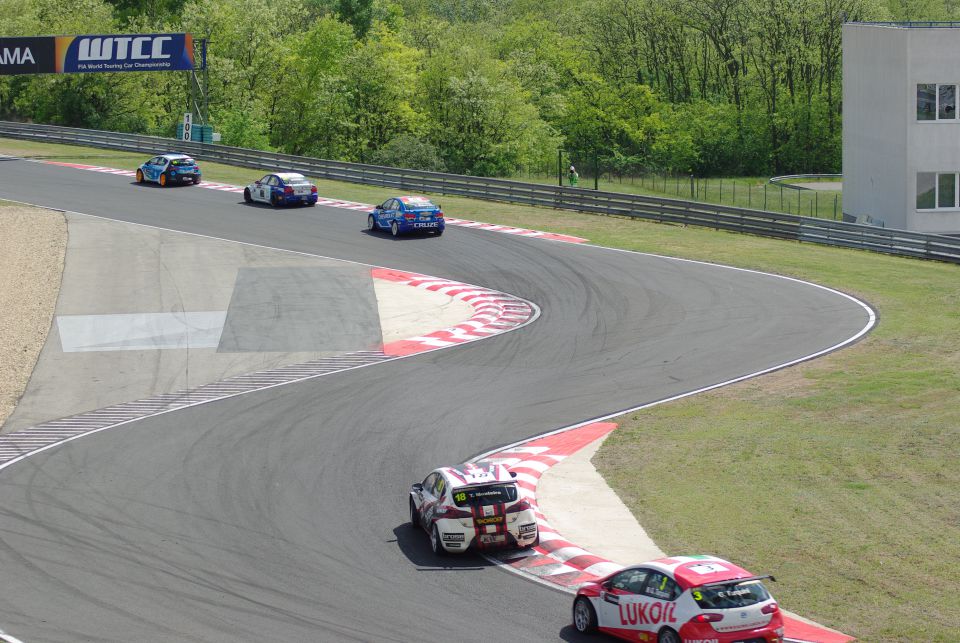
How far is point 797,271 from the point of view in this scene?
38625mm

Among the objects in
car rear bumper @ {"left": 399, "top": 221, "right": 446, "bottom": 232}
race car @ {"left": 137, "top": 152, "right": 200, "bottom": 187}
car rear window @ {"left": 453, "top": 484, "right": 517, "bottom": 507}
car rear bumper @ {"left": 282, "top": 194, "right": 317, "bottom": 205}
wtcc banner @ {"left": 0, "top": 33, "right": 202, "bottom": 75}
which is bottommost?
car rear window @ {"left": 453, "top": 484, "right": 517, "bottom": 507}

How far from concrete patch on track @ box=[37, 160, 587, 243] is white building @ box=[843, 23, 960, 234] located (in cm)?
1337

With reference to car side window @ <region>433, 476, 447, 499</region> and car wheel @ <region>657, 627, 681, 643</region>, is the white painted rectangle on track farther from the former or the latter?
car wheel @ <region>657, 627, 681, 643</region>

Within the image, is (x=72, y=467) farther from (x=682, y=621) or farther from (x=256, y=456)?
(x=682, y=621)

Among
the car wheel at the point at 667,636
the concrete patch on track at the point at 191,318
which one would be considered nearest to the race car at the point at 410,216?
the concrete patch on track at the point at 191,318

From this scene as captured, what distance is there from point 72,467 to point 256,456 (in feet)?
11.8

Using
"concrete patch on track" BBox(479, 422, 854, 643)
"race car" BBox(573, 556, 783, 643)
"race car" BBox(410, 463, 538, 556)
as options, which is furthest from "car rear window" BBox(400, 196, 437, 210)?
"race car" BBox(573, 556, 783, 643)

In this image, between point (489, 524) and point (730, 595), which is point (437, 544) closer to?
point (489, 524)

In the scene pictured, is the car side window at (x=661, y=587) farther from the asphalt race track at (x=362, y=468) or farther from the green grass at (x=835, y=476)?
the green grass at (x=835, y=476)

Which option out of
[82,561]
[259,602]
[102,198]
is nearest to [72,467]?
[82,561]

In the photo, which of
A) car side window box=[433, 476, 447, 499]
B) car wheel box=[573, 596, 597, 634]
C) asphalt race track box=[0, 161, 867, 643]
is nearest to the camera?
car wheel box=[573, 596, 597, 634]

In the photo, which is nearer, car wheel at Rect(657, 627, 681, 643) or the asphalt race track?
car wheel at Rect(657, 627, 681, 643)

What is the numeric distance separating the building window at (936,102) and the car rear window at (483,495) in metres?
34.1

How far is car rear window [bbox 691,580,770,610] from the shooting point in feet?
41.3
